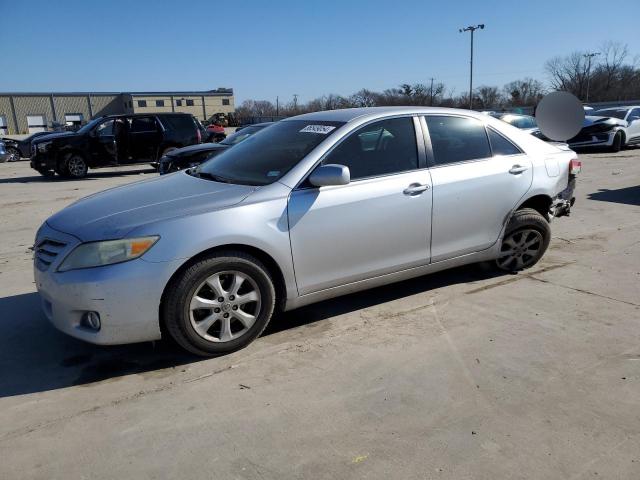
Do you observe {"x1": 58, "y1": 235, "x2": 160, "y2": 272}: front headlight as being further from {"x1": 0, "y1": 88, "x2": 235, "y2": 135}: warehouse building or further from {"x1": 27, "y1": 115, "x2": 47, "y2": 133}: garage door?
{"x1": 27, "y1": 115, "x2": 47, "y2": 133}: garage door

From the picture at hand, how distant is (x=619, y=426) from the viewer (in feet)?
8.45

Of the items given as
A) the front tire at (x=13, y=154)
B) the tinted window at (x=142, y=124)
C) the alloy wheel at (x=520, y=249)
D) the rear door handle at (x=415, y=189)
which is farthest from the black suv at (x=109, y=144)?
the rear door handle at (x=415, y=189)

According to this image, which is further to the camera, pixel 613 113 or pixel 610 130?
pixel 613 113

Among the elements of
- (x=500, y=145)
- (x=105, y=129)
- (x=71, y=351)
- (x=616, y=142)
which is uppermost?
(x=105, y=129)

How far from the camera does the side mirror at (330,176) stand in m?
3.48

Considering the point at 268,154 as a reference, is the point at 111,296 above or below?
below

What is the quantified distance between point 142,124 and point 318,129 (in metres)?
12.5

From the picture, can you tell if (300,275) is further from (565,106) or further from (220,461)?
(565,106)

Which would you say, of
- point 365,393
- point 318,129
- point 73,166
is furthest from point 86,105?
point 365,393

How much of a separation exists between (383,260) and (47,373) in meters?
2.46

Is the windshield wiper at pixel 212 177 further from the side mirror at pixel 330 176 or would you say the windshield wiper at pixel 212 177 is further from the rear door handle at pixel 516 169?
the rear door handle at pixel 516 169

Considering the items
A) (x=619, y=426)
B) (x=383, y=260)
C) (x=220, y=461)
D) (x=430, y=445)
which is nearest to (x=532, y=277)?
(x=383, y=260)

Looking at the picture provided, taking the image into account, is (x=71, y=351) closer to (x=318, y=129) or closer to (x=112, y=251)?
(x=112, y=251)

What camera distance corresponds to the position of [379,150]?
3.98 m
